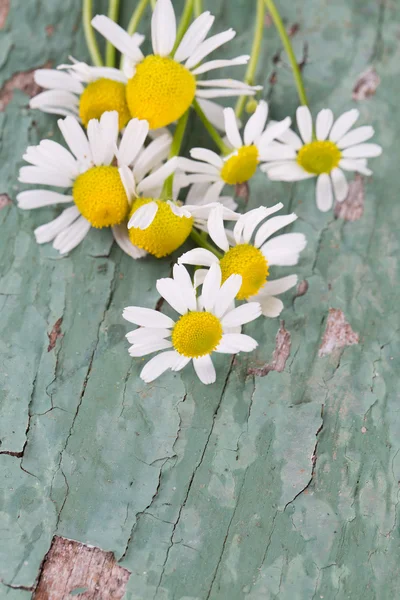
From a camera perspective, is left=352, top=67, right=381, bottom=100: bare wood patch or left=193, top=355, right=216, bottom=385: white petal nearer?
left=193, top=355, right=216, bottom=385: white petal

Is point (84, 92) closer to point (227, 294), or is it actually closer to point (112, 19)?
point (112, 19)

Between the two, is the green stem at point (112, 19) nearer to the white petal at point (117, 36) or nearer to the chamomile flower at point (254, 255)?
the white petal at point (117, 36)

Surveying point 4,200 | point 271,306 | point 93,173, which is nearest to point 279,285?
point 271,306

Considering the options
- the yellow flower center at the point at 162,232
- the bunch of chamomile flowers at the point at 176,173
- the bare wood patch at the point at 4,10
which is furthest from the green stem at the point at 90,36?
the yellow flower center at the point at 162,232

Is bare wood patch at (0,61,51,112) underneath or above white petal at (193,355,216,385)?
above

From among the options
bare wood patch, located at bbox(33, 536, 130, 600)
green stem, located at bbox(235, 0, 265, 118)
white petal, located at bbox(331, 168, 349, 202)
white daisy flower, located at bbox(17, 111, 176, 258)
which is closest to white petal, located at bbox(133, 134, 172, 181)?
white daisy flower, located at bbox(17, 111, 176, 258)

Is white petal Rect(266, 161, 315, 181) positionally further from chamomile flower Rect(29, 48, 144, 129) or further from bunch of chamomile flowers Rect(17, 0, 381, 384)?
chamomile flower Rect(29, 48, 144, 129)
